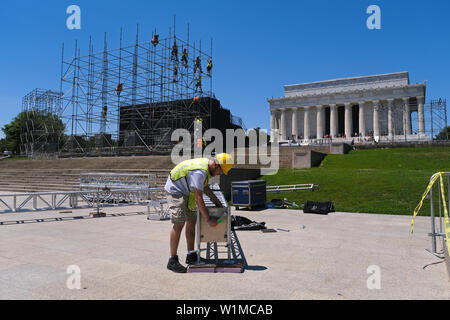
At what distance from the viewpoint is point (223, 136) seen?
39.2 m

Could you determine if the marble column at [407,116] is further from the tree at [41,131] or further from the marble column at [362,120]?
the tree at [41,131]

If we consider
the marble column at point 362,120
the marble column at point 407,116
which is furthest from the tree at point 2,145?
the marble column at point 407,116

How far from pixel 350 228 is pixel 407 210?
402cm

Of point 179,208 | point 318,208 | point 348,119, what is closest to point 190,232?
point 179,208

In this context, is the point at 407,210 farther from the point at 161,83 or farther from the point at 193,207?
the point at 161,83

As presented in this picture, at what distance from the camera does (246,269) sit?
15.4ft

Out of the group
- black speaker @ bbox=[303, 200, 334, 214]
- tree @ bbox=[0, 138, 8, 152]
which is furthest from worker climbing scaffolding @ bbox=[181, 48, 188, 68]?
tree @ bbox=[0, 138, 8, 152]

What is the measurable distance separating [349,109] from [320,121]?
590 cm

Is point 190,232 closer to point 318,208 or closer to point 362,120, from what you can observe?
point 318,208

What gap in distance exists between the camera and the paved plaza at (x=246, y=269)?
375 cm

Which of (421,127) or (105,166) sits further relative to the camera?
(421,127)

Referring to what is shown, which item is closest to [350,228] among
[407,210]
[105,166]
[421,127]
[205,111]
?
[407,210]

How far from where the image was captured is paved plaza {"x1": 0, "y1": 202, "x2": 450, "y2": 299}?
12.3 feet

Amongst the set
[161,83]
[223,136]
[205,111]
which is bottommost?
[223,136]
